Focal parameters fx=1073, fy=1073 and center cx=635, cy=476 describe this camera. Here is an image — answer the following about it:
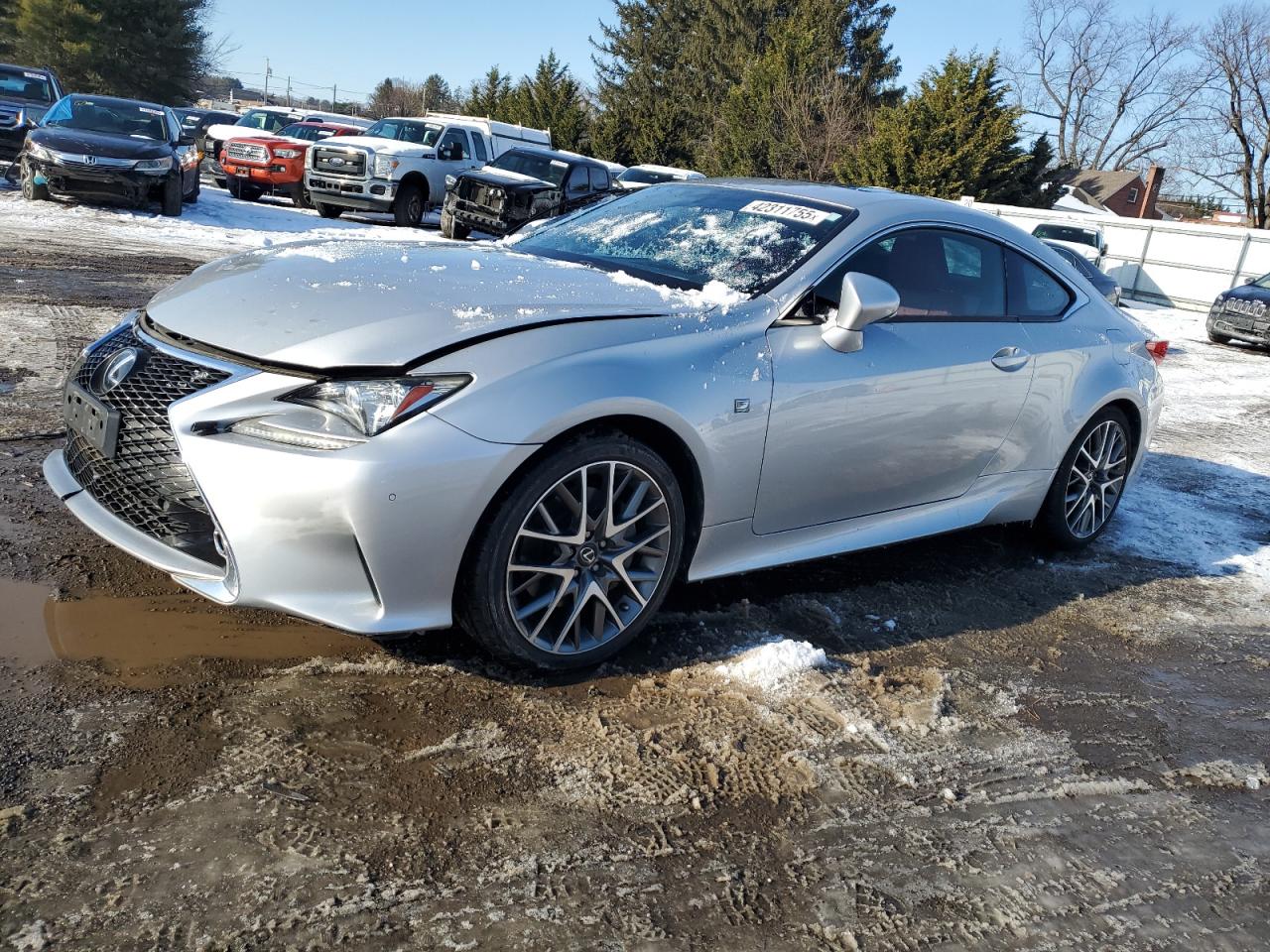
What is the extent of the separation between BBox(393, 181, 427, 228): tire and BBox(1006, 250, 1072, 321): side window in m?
15.5

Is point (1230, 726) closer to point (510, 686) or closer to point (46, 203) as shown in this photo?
point (510, 686)

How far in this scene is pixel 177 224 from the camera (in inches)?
585

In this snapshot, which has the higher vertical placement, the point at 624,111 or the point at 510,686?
the point at 624,111

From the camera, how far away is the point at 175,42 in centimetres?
4416

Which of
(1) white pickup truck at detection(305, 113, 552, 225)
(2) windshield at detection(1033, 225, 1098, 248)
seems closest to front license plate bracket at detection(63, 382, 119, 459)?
(1) white pickup truck at detection(305, 113, 552, 225)

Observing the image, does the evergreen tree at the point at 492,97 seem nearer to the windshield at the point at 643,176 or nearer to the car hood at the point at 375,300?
the windshield at the point at 643,176

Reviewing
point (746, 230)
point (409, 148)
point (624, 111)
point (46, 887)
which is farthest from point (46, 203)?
point (624, 111)

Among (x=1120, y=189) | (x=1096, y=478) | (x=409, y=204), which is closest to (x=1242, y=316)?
(x=1096, y=478)

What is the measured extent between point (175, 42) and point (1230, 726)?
4919cm

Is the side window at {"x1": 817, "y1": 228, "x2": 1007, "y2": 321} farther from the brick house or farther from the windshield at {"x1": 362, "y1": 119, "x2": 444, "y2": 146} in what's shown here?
the brick house

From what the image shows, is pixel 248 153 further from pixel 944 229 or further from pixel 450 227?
pixel 944 229

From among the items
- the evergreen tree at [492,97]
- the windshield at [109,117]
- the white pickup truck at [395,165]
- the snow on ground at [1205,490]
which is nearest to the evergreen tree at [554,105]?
the evergreen tree at [492,97]

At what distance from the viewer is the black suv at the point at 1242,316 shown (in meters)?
15.9

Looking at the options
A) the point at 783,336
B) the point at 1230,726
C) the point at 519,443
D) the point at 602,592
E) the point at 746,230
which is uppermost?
the point at 746,230
